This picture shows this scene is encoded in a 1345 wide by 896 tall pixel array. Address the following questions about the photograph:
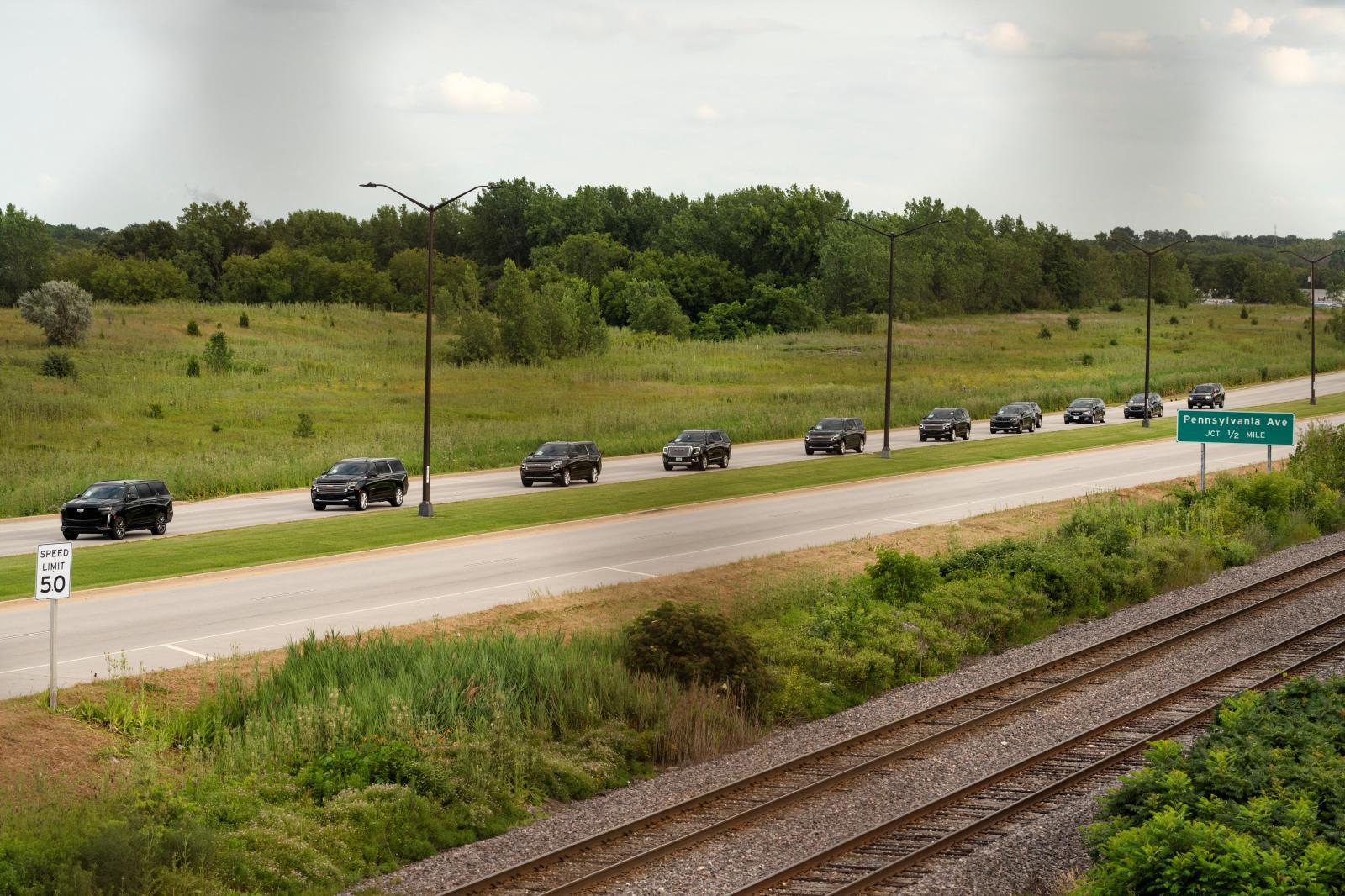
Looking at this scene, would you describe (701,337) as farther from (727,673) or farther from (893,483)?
(727,673)

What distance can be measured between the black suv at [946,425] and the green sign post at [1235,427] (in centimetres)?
2391

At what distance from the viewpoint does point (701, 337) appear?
136625 mm

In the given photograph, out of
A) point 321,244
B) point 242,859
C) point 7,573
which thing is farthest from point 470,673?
point 321,244

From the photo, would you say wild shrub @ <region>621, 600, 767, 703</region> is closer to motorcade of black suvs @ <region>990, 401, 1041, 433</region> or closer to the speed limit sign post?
the speed limit sign post

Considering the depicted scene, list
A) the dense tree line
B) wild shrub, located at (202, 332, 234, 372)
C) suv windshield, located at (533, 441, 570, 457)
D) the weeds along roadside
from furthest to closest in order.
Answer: the dense tree line < wild shrub, located at (202, 332, 234, 372) < suv windshield, located at (533, 441, 570, 457) < the weeds along roadside

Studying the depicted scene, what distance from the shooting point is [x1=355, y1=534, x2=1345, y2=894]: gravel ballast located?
1223 cm

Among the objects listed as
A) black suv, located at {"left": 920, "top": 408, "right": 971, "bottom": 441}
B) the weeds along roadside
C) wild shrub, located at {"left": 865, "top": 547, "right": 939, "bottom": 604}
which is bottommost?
the weeds along roadside

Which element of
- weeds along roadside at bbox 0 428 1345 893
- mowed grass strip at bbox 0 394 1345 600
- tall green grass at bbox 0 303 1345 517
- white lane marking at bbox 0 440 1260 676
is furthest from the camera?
tall green grass at bbox 0 303 1345 517

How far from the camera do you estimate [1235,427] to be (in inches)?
1583

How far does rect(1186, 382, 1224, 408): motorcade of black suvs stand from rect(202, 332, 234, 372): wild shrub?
59.4 metres

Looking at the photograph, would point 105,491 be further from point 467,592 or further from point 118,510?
point 467,592

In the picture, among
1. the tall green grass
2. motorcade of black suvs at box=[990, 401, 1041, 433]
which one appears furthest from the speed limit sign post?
motorcade of black suvs at box=[990, 401, 1041, 433]

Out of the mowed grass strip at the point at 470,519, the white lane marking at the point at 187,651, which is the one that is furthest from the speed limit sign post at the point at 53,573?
the mowed grass strip at the point at 470,519

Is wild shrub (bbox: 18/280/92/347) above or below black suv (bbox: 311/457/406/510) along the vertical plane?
above
